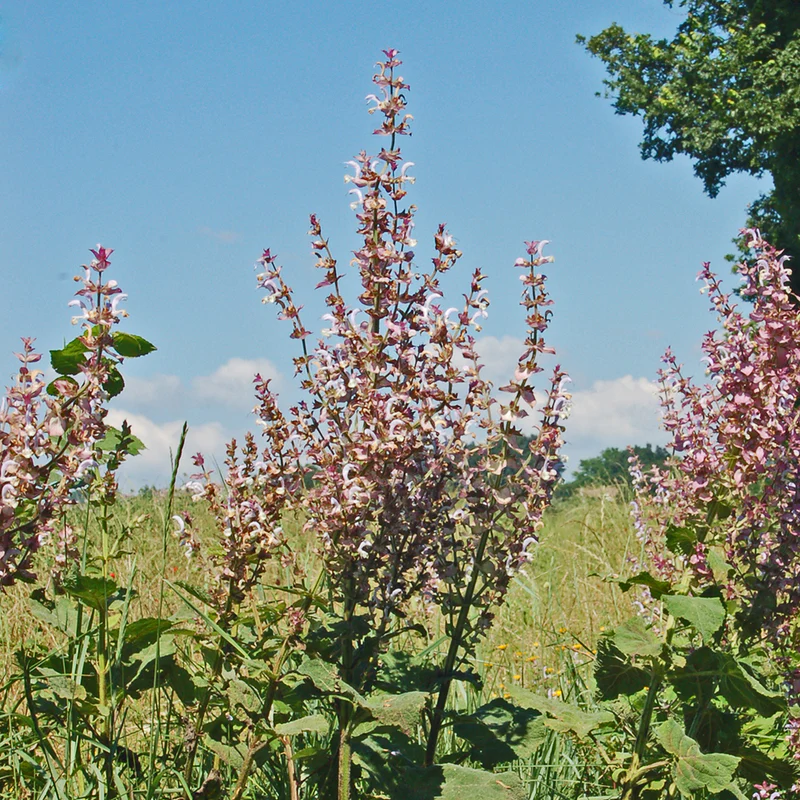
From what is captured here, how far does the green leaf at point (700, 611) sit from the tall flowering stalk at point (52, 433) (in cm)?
154

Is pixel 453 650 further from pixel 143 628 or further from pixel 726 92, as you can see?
pixel 726 92

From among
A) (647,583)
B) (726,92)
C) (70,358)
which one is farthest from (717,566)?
(726,92)

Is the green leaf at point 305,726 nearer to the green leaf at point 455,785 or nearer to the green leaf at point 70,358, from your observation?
the green leaf at point 455,785

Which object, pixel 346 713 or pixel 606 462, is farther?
pixel 606 462

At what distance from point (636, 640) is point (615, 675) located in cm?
26

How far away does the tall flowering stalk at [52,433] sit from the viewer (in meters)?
2.11

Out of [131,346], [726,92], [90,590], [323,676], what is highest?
[726,92]

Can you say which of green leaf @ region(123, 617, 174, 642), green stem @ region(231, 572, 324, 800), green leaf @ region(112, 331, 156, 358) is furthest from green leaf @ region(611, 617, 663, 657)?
green leaf @ region(112, 331, 156, 358)

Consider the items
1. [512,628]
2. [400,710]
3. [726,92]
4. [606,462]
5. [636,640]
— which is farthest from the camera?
[606,462]

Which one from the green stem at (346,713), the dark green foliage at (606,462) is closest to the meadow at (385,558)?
the green stem at (346,713)

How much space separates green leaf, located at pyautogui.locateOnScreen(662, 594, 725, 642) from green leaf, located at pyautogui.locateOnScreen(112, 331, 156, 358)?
1588 millimetres

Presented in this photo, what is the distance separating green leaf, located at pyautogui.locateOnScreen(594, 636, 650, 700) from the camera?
2.80 m

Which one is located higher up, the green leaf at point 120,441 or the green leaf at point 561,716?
the green leaf at point 120,441

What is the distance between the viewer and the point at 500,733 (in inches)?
94.9
